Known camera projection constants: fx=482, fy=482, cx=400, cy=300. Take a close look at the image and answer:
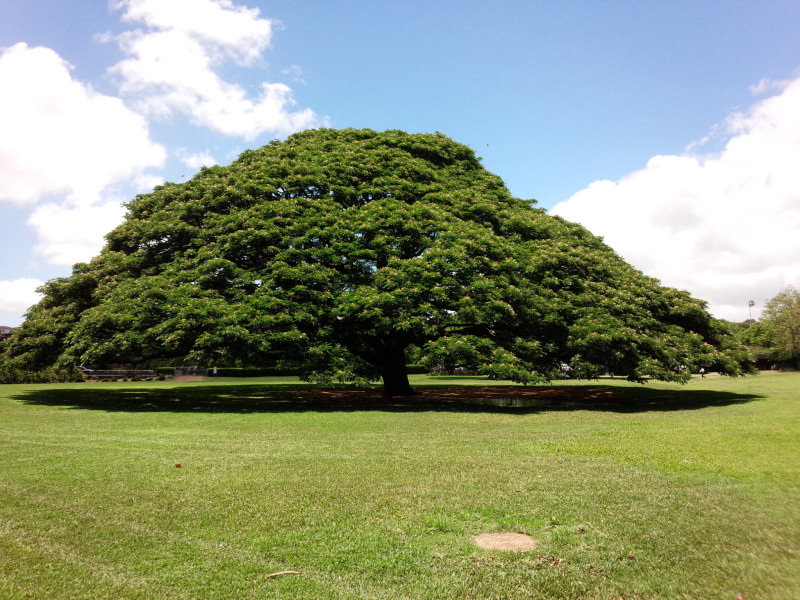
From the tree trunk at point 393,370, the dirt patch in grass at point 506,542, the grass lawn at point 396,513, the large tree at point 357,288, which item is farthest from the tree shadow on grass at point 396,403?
the dirt patch in grass at point 506,542

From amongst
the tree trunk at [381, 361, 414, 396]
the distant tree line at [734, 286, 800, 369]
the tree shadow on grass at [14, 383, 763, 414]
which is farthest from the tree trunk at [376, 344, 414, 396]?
the distant tree line at [734, 286, 800, 369]

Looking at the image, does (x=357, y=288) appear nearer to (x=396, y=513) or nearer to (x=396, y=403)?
(x=396, y=403)

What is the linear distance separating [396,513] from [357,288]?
1250cm

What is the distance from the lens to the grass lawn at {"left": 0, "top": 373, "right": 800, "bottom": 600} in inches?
154

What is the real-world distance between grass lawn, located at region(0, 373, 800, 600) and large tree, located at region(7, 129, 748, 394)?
5.40m

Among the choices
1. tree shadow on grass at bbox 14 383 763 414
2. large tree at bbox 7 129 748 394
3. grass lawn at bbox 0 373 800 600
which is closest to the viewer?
grass lawn at bbox 0 373 800 600

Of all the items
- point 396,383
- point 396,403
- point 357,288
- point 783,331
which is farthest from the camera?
point 783,331

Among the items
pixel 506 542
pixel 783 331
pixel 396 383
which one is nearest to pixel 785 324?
pixel 783 331

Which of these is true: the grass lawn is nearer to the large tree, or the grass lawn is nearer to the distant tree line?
the large tree

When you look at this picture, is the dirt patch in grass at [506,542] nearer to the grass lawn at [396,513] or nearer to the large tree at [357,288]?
the grass lawn at [396,513]

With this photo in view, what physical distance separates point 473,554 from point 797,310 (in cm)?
7412

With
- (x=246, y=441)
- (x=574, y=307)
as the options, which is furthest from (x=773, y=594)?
(x=574, y=307)

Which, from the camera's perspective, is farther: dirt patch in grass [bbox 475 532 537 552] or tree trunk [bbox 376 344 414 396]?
tree trunk [bbox 376 344 414 396]

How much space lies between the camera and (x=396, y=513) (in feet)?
18.3
